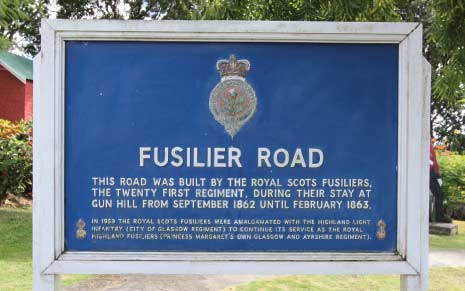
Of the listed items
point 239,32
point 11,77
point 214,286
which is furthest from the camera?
point 11,77

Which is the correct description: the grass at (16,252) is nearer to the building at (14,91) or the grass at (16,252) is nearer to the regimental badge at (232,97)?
the regimental badge at (232,97)

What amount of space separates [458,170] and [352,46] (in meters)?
10.6

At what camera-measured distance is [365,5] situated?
160 inches

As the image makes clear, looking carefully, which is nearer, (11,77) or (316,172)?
(316,172)

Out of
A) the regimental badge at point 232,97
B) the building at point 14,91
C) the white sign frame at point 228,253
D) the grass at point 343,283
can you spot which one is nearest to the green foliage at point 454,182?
the grass at point 343,283

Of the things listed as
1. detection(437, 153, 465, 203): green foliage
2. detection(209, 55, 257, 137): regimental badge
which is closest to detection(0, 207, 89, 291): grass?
detection(209, 55, 257, 137): regimental badge

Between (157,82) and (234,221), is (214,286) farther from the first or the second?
(157,82)

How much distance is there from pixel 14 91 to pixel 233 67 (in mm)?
16688

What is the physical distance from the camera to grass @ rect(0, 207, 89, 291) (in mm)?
5074

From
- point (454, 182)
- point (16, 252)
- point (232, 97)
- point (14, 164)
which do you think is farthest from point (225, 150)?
point (454, 182)

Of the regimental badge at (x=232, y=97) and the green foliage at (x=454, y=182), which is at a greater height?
the regimental badge at (x=232, y=97)

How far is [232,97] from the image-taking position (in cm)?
259

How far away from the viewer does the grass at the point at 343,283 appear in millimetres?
4883

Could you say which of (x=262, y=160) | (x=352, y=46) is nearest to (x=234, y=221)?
(x=262, y=160)
